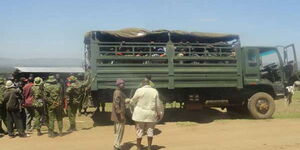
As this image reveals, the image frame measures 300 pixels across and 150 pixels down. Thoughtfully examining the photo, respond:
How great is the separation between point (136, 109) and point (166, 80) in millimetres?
3310

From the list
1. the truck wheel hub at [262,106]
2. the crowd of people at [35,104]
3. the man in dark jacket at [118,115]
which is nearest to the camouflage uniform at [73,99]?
the crowd of people at [35,104]

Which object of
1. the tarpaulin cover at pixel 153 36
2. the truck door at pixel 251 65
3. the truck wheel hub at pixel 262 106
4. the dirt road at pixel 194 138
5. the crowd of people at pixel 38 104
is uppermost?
the tarpaulin cover at pixel 153 36

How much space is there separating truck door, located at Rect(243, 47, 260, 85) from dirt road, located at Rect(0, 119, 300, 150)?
1382 millimetres

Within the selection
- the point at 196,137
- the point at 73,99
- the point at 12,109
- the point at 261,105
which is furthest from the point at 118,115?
the point at 261,105

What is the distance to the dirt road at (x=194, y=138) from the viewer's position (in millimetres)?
Answer: 7277

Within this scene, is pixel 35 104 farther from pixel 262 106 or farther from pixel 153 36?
pixel 262 106

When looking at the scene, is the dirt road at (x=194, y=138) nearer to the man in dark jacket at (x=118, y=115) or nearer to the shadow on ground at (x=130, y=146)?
the shadow on ground at (x=130, y=146)

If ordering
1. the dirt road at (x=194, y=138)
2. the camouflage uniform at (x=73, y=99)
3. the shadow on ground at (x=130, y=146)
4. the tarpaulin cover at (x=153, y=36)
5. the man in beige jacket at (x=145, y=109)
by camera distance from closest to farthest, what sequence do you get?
the man in beige jacket at (x=145, y=109), the shadow on ground at (x=130, y=146), the dirt road at (x=194, y=138), the camouflage uniform at (x=73, y=99), the tarpaulin cover at (x=153, y=36)

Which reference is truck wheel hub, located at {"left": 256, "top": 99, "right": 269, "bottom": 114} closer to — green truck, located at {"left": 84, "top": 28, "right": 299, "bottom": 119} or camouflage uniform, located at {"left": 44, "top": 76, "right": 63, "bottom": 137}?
green truck, located at {"left": 84, "top": 28, "right": 299, "bottom": 119}

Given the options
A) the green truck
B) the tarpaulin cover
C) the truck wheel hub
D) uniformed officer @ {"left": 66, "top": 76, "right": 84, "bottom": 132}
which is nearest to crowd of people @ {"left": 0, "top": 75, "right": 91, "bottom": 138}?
uniformed officer @ {"left": 66, "top": 76, "right": 84, "bottom": 132}

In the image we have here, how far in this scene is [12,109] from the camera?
8586mm

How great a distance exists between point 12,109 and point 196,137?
4.38 meters

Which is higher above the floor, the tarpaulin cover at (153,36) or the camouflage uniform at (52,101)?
the tarpaulin cover at (153,36)

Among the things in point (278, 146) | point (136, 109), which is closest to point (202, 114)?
point (278, 146)
